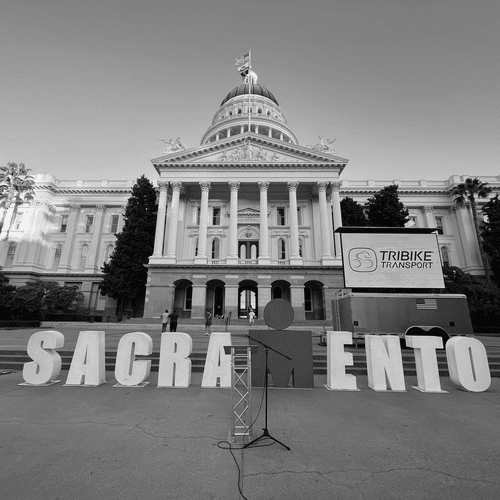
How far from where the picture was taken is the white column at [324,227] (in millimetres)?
31078

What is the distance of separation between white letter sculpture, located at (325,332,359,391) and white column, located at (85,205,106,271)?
4076 centimetres

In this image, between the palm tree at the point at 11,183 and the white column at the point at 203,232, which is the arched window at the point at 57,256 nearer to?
the palm tree at the point at 11,183

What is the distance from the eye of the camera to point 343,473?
316cm

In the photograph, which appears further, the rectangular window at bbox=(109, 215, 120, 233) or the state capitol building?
the rectangular window at bbox=(109, 215, 120, 233)

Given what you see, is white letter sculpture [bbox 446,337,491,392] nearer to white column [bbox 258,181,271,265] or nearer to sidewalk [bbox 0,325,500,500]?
sidewalk [bbox 0,325,500,500]

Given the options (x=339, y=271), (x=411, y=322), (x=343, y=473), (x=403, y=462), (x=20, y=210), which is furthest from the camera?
(x=20, y=210)

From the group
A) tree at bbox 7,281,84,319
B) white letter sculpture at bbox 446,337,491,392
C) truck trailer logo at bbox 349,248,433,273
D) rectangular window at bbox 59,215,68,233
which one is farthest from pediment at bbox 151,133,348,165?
white letter sculpture at bbox 446,337,491,392

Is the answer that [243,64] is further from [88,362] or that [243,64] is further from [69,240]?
[88,362]

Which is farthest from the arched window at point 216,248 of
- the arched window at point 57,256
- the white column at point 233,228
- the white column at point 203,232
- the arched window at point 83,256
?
the arched window at point 57,256

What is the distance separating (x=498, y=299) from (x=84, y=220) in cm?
5385

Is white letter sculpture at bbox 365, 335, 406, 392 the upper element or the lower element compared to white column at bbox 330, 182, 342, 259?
lower

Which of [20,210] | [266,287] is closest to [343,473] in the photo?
[266,287]

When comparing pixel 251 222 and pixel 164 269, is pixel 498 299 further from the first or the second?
pixel 164 269

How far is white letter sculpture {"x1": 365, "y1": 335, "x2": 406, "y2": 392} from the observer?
688cm
